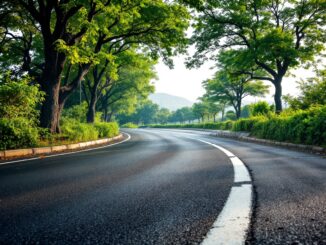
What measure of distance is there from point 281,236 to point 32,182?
3837 mm

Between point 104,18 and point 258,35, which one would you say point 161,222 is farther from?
point 258,35

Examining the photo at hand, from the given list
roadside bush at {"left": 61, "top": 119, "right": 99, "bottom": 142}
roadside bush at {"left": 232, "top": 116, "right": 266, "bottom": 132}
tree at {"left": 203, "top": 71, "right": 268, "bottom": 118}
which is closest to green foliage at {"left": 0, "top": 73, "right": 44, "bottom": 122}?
roadside bush at {"left": 61, "top": 119, "right": 99, "bottom": 142}

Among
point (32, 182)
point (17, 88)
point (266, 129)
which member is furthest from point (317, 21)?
point (32, 182)

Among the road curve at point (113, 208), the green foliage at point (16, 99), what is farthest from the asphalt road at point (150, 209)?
the green foliage at point (16, 99)

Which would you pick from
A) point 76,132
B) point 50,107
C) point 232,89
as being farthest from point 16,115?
point 232,89

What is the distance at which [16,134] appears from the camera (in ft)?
31.0

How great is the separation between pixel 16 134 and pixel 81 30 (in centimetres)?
633

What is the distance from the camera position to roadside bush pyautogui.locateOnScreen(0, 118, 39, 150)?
9.20 metres

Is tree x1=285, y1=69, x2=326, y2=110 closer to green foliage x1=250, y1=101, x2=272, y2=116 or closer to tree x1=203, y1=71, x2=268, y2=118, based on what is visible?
green foliage x1=250, y1=101, x2=272, y2=116

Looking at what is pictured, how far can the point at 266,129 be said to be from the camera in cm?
1588

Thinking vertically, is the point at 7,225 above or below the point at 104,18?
below

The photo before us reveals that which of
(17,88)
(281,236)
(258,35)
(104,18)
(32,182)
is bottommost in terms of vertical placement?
(32,182)

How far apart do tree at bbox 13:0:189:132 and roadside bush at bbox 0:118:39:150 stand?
258 centimetres

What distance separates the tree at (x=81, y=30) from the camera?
40.0 feet
